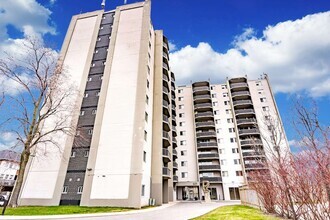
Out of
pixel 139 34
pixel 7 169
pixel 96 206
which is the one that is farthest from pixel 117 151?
pixel 7 169

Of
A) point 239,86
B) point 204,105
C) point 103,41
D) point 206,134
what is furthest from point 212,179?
point 103,41

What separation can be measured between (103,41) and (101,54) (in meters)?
2.80

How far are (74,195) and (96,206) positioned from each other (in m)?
3.47

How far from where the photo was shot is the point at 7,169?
166 feet

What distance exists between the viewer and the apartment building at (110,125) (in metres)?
22.3

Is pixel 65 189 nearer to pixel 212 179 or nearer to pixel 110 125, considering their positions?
pixel 110 125

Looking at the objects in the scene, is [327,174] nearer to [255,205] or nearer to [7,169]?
[255,205]

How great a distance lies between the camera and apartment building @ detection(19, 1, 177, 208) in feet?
73.3

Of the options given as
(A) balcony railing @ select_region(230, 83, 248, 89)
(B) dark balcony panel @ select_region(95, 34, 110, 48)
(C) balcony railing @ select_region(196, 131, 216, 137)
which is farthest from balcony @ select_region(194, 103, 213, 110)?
(B) dark balcony panel @ select_region(95, 34, 110, 48)

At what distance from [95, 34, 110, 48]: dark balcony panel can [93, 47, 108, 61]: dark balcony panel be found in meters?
0.78

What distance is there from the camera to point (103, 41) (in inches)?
1304

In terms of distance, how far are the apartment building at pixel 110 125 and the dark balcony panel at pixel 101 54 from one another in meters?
0.17

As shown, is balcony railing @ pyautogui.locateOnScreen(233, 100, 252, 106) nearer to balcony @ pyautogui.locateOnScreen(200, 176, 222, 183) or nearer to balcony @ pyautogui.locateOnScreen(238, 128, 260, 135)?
balcony @ pyautogui.locateOnScreen(238, 128, 260, 135)

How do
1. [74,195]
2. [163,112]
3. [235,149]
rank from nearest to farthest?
[74,195] < [163,112] < [235,149]
